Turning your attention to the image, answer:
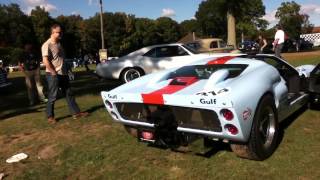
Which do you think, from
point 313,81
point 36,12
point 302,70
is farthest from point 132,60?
point 36,12

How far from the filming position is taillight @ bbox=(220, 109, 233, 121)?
3.81m

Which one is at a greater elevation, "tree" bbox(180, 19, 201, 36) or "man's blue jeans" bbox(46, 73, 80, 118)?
"tree" bbox(180, 19, 201, 36)

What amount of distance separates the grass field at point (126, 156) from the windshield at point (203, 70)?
943mm

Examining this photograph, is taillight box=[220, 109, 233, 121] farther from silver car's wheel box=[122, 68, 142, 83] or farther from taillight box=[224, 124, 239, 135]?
silver car's wheel box=[122, 68, 142, 83]

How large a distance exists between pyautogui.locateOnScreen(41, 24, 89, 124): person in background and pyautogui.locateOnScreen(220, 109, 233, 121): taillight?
364 centimetres

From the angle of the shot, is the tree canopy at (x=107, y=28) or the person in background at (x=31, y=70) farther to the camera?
the tree canopy at (x=107, y=28)

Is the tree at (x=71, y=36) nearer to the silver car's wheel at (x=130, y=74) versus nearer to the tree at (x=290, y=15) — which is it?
the tree at (x=290, y=15)

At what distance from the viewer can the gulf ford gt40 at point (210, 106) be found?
3.91 meters

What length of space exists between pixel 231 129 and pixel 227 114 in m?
0.18

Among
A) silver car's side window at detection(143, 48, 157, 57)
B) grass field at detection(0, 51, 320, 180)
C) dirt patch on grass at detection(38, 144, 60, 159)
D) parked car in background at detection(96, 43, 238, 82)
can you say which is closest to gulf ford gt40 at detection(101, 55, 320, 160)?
grass field at detection(0, 51, 320, 180)

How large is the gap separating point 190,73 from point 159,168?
1.34 metres

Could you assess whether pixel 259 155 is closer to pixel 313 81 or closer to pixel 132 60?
pixel 313 81

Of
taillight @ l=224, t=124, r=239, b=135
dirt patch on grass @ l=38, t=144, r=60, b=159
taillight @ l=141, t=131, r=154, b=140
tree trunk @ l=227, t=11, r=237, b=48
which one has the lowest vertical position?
dirt patch on grass @ l=38, t=144, r=60, b=159

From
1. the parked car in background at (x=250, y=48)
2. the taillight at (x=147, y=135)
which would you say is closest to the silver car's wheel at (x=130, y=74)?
the taillight at (x=147, y=135)
